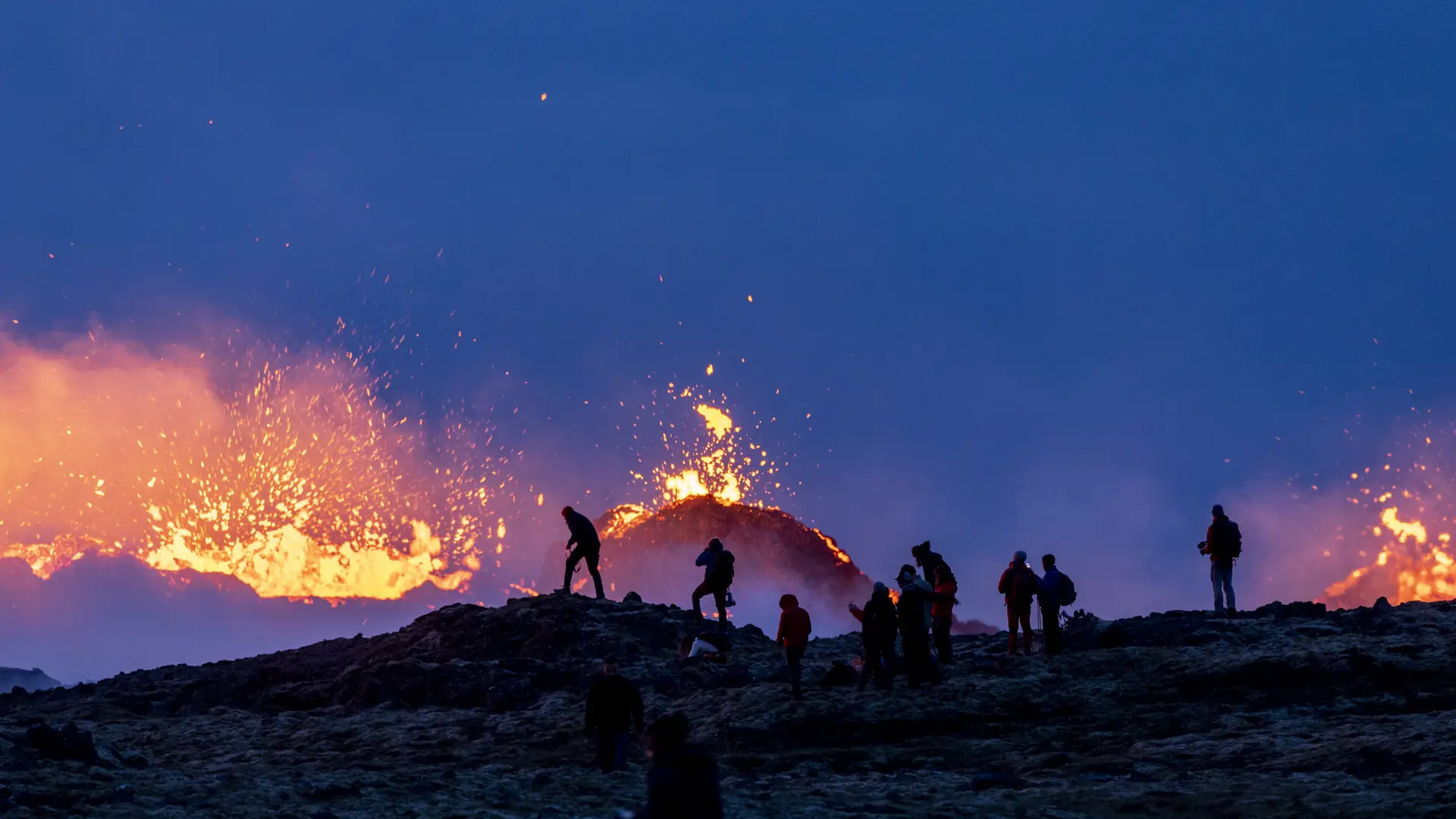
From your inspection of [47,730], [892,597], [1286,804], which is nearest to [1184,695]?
[892,597]

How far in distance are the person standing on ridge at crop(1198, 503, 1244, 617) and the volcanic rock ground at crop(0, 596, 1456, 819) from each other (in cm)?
70

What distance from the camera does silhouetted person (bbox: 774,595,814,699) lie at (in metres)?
21.6

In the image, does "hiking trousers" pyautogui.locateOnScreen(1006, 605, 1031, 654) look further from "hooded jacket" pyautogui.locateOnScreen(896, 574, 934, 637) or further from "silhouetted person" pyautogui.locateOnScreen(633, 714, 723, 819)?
"silhouetted person" pyautogui.locateOnScreen(633, 714, 723, 819)

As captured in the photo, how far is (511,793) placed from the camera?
53.9ft

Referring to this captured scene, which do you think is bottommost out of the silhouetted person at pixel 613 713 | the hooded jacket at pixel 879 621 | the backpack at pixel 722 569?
the silhouetted person at pixel 613 713

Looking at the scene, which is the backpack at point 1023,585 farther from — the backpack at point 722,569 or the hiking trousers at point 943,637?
the backpack at point 722,569

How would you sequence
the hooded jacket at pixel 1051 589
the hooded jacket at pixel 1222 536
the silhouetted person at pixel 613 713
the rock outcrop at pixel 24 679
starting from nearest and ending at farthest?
the silhouetted person at pixel 613 713 < the hooded jacket at pixel 1051 589 < the hooded jacket at pixel 1222 536 < the rock outcrop at pixel 24 679

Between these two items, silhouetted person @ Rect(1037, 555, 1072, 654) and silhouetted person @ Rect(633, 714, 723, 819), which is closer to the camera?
silhouetted person @ Rect(633, 714, 723, 819)

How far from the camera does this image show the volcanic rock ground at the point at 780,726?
51.1 feet

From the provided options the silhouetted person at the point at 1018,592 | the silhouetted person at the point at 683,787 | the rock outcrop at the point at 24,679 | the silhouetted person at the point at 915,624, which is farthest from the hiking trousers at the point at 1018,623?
the rock outcrop at the point at 24,679

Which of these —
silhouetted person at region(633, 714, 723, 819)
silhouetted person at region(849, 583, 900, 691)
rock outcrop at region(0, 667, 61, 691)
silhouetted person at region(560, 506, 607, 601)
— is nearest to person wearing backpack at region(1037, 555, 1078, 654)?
silhouetted person at region(849, 583, 900, 691)

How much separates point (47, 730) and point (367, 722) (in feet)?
23.6

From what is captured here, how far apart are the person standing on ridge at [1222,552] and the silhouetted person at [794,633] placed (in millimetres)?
10458

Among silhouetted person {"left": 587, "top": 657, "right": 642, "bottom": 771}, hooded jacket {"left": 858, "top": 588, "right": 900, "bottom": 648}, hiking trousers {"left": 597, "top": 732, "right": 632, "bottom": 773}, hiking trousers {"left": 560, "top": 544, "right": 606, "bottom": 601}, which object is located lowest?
hiking trousers {"left": 597, "top": 732, "right": 632, "bottom": 773}
